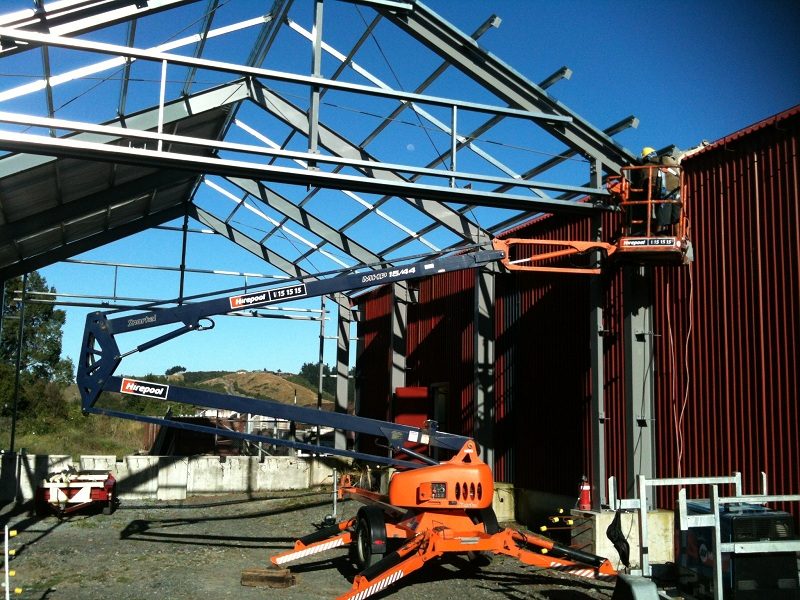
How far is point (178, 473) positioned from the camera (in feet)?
70.0

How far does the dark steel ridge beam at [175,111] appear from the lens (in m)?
13.2

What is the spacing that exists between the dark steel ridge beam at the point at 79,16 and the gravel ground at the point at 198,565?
7.38 meters

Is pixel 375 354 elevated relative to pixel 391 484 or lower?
elevated

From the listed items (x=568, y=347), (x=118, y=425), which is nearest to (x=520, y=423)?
(x=568, y=347)

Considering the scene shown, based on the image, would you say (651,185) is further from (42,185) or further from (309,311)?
(309,311)

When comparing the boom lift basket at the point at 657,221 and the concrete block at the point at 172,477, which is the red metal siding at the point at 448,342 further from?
the boom lift basket at the point at 657,221

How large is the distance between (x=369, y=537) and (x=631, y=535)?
404 centimetres

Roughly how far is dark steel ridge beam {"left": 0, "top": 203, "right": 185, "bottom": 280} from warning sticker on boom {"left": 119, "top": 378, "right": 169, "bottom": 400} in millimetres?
9123

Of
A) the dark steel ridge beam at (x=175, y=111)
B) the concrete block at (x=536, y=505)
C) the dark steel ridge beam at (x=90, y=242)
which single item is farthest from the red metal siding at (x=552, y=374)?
the dark steel ridge beam at (x=90, y=242)

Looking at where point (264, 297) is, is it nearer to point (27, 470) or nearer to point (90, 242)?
point (90, 242)

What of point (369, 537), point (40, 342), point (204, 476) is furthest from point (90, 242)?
point (40, 342)

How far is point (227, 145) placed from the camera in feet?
34.6

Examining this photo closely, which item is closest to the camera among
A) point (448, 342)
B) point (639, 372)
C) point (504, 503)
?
point (639, 372)

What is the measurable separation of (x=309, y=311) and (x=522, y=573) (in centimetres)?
1507
